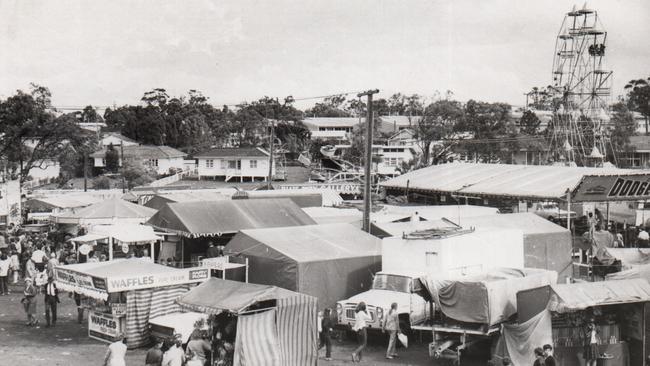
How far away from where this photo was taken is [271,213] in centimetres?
2541

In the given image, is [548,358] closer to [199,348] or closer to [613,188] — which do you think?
[199,348]

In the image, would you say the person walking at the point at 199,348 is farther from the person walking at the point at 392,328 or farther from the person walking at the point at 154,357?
the person walking at the point at 392,328

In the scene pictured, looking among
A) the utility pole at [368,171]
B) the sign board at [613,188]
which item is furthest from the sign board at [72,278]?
the sign board at [613,188]

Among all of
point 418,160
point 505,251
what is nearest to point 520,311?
point 505,251

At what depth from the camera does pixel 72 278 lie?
16031mm

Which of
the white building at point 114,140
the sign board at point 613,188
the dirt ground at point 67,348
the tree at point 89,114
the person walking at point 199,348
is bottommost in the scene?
the dirt ground at point 67,348

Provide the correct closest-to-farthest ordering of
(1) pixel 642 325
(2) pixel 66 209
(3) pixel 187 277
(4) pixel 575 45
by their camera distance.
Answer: (1) pixel 642 325, (3) pixel 187 277, (2) pixel 66 209, (4) pixel 575 45

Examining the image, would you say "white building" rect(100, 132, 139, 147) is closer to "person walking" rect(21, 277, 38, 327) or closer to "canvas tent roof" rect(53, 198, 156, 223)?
"canvas tent roof" rect(53, 198, 156, 223)

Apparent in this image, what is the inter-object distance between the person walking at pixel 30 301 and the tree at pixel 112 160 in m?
61.9

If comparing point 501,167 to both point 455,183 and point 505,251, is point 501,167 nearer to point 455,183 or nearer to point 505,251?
point 455,183

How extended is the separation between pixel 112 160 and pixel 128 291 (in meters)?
65.5

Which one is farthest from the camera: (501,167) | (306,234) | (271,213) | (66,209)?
(501,167)

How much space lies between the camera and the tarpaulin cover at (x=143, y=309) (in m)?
15.5

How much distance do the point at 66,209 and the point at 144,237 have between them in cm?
1406
